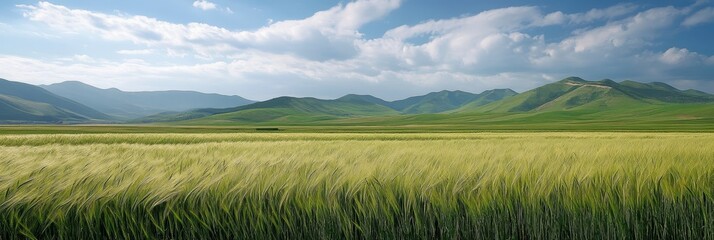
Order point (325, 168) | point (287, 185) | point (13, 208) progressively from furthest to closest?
point (325, 168)
point (287, 185)
point (13, 208)

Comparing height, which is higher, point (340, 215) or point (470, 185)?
point (470, 185)

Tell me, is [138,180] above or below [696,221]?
above

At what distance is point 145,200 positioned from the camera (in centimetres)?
250

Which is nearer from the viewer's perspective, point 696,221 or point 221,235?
point 221,235

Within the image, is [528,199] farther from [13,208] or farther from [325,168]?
[13,208]

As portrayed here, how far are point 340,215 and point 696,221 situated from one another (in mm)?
2681

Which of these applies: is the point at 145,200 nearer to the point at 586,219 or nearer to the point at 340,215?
the point at 340,215

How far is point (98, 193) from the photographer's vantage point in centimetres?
254

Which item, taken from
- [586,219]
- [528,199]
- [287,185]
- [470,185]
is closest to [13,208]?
[287,185]

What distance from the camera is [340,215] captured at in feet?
8.39

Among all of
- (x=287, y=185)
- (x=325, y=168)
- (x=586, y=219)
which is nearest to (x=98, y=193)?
(x=287, y=185)

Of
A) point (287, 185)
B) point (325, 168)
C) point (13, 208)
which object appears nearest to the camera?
point (13, 208)

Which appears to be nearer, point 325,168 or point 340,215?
point 340,215

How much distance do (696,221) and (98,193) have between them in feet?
14.3
